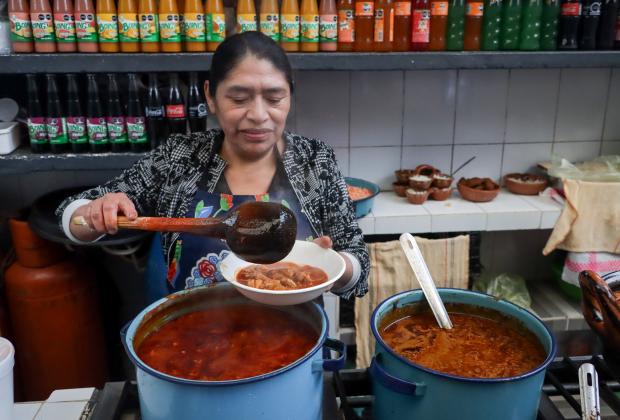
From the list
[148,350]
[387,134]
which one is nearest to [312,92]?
[387,134]

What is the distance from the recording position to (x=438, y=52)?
7.96ft

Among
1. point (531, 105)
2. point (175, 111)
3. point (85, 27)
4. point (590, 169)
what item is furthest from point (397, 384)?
point (531, 105)

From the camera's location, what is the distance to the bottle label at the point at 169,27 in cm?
223

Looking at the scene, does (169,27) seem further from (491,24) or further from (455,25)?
(491,24)

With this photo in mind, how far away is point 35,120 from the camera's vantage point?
7.57 feet

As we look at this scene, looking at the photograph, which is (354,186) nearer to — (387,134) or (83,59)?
(387,134)

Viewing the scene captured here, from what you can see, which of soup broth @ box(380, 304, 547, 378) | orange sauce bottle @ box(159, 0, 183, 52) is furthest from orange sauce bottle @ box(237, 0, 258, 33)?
soup broth @ box(380, 304, 547, 378)

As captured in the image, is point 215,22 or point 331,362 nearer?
point 331,362

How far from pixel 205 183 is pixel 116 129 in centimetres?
95

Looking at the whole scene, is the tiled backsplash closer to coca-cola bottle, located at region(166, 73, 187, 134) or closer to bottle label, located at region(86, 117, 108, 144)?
coca-cola bottle, located at region(166, 73, 187, 134)

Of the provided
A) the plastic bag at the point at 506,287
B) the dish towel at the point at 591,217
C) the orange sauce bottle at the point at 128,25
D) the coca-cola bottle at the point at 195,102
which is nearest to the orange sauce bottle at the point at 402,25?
the coca-cola bottle at the point at 195,102

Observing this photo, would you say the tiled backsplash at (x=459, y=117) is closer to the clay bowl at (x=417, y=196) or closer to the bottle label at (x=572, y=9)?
the clay bowl at (x=417, y=196)

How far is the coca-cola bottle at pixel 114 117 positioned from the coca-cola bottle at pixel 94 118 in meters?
0.03

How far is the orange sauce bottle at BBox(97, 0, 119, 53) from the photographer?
2209 millimetres
